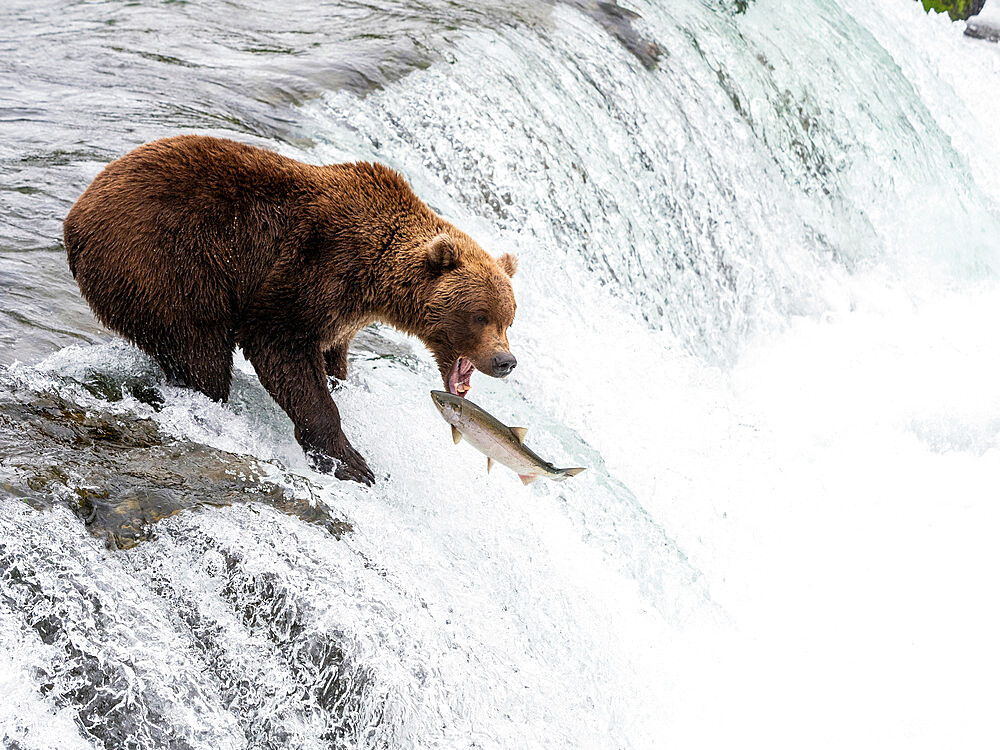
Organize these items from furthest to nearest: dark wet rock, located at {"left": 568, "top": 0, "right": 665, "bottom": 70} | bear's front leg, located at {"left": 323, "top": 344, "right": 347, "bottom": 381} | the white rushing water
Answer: dark wet rock, located at {"left": 568, "top": 0, "right": 665, "bottom": 70} → bear's front leg, located at {"left": 323, "top": 344, "right": 347, "bottom": 381} → the white rushing water

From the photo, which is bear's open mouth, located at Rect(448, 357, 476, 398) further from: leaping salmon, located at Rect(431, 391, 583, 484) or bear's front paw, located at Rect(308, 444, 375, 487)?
leaping salmon, located at Rect(431, 391, 583, 484)

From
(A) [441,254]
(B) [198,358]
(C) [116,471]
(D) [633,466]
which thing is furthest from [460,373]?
(D) [633,466]

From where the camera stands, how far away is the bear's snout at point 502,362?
12.0 feet

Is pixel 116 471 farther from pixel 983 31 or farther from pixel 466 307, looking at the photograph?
pixel 983 31

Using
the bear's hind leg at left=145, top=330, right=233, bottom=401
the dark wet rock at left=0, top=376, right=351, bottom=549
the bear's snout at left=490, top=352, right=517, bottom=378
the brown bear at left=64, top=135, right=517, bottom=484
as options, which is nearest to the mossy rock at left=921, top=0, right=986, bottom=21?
the brown bear at left=64, top=135, right=517, bottom=484

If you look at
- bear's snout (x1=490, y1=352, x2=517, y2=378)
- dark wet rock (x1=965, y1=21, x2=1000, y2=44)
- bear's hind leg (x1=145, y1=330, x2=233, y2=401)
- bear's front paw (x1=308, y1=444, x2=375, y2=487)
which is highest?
dark wet rock (x1=965, y1=21, x2=1000, y2=44)

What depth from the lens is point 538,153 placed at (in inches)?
271

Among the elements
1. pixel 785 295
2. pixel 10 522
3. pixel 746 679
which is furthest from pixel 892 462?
A: pixel 10 522

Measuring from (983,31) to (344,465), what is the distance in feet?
41.8

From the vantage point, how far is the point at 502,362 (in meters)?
3.65

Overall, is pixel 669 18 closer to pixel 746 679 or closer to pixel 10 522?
pixel 746 679

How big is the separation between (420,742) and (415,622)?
1.17ft

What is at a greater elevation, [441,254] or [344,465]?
[441,254]

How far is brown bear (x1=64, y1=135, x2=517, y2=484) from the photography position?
11.6 feet
